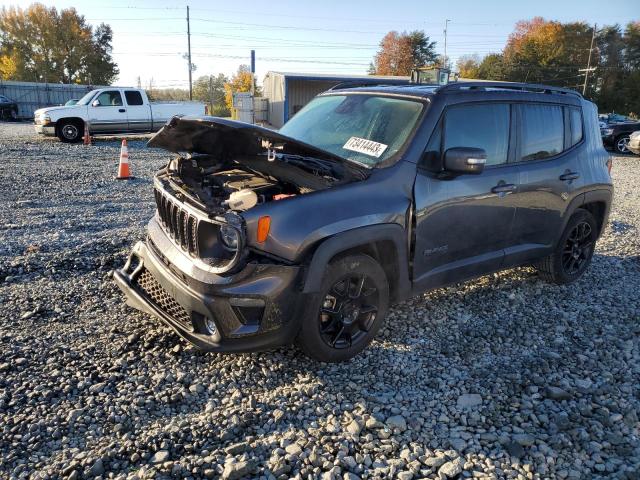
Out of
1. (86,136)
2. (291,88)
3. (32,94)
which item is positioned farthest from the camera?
(32,94)

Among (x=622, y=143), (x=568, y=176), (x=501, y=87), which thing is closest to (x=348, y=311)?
(x=501, y=87)

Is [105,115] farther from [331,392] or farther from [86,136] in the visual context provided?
[331,392]

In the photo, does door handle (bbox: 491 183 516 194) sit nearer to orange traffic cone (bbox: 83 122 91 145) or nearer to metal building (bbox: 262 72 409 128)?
orange traffic cone (bbox: 83 122 91 145)

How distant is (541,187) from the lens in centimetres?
453

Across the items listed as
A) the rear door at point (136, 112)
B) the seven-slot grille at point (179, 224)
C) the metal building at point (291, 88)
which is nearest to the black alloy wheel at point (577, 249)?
the seven-slot grille at point (179, 224)

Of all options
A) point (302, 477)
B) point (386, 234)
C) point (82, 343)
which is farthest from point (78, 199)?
→ point (302, 477)

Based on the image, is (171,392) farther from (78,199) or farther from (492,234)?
(78,199)

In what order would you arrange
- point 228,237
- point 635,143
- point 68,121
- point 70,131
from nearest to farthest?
1. point 228,237
2. point 635,143
3. point 68,121
4. point 70,131

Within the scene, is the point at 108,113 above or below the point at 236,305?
above

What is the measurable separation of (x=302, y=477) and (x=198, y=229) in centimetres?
154

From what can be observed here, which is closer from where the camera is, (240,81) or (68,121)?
(68,121)

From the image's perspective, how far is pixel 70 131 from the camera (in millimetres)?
17906

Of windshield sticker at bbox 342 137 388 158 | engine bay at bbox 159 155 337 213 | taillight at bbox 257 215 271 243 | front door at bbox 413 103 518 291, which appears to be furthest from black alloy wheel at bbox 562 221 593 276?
taillight at bbox 257 215 271 243

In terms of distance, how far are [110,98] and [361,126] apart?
17.2m
